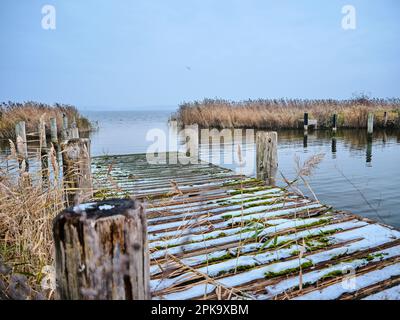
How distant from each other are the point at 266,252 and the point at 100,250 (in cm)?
204

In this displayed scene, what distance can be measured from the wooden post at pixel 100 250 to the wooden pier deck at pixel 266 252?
715mm

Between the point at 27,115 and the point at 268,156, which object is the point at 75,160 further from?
the point at 27,115

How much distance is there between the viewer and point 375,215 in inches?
233

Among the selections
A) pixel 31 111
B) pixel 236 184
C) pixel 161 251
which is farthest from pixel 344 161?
pixel 31 111

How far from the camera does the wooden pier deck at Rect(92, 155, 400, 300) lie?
7.30ft

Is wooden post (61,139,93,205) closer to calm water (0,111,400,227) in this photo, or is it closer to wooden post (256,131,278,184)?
calm water (0,111,400,227)

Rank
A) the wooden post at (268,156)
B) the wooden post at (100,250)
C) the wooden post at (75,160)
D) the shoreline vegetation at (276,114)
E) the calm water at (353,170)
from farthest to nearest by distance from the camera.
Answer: the shoreline vegetation at (276,114) < the calm water at (353,170) < the wooden post at (268,156) < the wooden post at (75,160) < the wooden post at (100,250)

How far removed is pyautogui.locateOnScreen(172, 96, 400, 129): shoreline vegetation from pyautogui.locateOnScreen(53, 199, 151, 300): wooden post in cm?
1955

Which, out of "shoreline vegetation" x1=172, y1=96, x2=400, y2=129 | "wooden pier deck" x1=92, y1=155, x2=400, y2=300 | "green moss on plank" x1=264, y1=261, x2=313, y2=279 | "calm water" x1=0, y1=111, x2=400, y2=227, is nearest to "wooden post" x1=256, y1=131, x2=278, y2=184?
"calm water" x1=0, y1=111, x2=400, y2=227

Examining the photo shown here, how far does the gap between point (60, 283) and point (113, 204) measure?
0.36 metres

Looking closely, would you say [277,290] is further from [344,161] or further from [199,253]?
[344,161]

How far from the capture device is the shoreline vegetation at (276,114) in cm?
2053

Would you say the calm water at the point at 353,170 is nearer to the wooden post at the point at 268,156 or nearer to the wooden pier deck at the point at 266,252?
the wooden post at the point at 268,156

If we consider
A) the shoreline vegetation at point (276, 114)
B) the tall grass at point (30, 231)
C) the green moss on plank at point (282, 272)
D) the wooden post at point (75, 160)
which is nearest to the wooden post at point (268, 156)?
the green moss on plank at point (282, 272)
